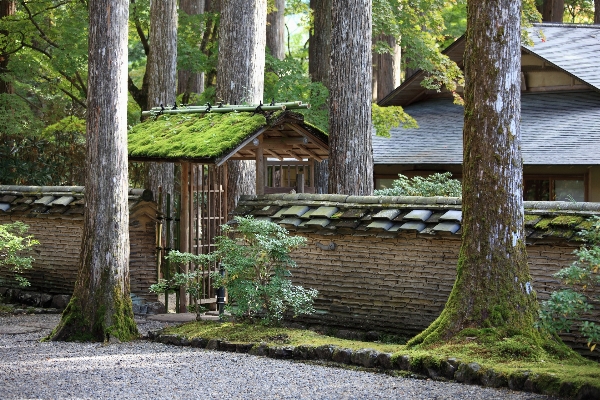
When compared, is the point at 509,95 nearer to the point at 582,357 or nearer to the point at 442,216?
the point at 442,216

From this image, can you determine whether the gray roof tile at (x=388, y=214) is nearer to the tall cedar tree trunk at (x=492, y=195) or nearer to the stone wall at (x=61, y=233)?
the tall cedar tree trunk at (x=492, y=195)

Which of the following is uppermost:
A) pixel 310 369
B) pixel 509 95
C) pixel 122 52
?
pixel 122 52

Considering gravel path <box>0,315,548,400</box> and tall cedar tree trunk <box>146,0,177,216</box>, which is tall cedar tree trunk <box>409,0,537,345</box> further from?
tall cedar tree trunk <box>146,0,177,216</box>

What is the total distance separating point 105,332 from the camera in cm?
1010

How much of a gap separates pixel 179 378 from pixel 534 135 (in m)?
12.7

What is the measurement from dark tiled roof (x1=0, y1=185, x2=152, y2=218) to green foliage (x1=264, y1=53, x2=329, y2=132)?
4.82m

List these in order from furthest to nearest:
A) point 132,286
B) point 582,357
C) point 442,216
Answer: point 132,286
point 442,216
point 582,357

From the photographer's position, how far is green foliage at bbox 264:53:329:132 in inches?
678

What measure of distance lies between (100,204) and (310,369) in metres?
3.47

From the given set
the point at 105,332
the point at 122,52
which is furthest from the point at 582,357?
the point at 122,52

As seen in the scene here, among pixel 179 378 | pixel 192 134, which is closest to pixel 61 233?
pixel 192 134

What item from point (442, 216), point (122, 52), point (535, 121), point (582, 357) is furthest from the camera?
point (535, 121)

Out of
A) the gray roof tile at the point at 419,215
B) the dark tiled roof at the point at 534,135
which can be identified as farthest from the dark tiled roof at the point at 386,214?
the dark tiled roof at the point at 534,135

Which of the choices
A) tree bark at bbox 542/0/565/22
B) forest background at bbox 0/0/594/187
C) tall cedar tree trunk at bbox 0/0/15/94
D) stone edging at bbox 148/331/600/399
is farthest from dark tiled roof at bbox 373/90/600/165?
stone edging at bbox 148/331/600/399
